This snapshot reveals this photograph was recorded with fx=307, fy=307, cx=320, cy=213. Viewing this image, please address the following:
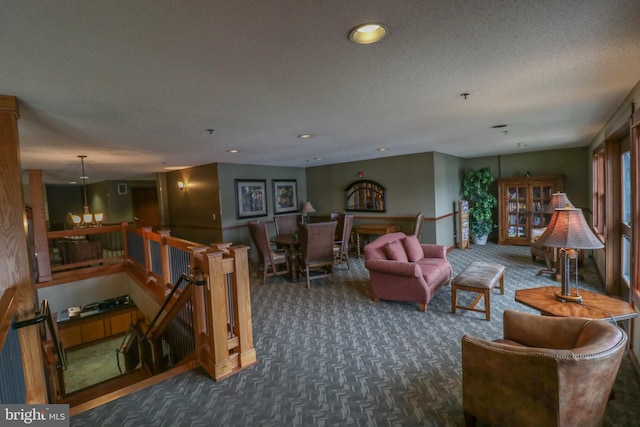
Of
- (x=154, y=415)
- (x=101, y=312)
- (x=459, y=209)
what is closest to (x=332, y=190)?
(x=459, y=209)

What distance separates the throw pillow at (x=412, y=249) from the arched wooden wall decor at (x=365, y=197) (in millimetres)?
2802

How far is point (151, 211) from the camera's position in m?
11.6

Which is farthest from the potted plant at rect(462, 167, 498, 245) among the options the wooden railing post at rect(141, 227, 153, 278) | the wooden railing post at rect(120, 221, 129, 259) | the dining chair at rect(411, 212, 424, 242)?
the wooden railing post at rect(120, 221, 129, 259)

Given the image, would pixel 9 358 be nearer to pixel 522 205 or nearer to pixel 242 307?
pixel 242 307

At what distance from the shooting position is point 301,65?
1927mm

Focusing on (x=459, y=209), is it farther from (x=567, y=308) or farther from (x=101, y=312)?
(x=101, y=312)

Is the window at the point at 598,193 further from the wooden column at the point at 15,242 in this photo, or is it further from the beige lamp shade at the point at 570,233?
the wooden column at the point at 15,242

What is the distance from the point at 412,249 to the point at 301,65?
131 inches

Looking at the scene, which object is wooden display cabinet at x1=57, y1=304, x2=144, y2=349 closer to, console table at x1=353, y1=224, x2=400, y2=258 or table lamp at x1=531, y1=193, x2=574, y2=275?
console table at x1=353, y1=224, x2=400, y2=258

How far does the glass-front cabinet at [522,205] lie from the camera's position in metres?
7.43

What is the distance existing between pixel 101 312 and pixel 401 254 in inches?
274

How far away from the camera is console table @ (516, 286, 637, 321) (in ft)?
7.25

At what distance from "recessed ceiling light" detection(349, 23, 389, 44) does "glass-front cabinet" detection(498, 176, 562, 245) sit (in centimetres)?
754

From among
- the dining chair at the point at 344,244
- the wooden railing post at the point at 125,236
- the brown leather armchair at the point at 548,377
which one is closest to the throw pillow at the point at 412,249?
the dining chair at the point at 344,244
